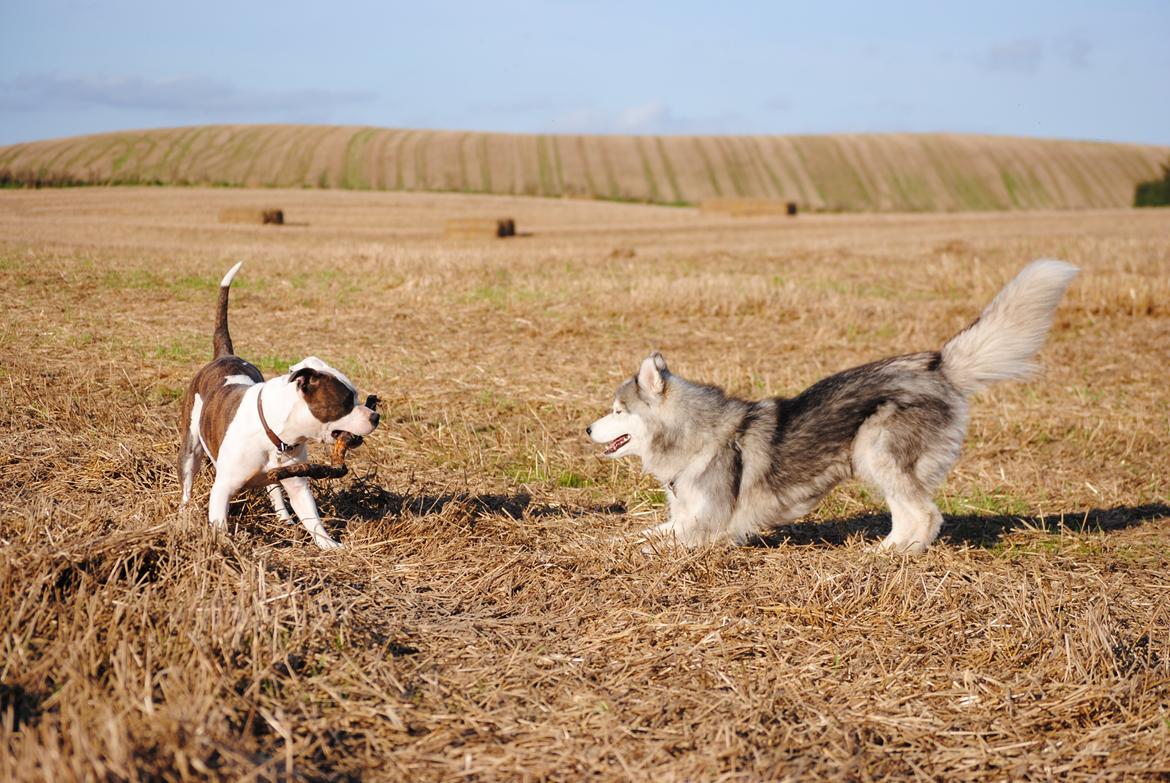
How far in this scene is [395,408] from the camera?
338 inches

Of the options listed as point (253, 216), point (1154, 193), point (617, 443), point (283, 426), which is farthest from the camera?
point (1154, 193)

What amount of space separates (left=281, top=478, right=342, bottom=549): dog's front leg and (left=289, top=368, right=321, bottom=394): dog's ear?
24.8 inches

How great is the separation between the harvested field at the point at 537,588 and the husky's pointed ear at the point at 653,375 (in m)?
0.95

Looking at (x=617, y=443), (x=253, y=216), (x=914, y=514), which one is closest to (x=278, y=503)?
(x=617, y=443)

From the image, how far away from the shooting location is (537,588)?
5.00 metres

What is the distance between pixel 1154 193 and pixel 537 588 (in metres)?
58.4

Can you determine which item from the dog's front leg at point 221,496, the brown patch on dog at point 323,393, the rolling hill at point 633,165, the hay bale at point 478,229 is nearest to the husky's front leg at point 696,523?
the brown patch on dog at point 323,393

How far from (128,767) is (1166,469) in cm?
798

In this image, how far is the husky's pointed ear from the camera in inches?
240

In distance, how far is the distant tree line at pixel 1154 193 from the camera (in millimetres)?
52531

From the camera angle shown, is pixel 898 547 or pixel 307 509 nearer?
pixel 307 509

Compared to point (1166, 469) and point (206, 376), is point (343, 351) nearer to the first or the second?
point (206, 376)

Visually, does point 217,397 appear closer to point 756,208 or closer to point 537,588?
point 537,588

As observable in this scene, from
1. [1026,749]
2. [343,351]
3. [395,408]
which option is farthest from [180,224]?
[1026,749]
